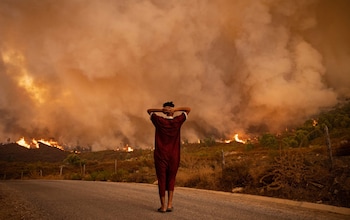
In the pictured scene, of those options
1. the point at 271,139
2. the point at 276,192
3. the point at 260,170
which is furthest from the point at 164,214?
the point at 271,139

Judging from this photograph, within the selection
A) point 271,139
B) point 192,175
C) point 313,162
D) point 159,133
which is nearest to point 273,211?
point 159,133

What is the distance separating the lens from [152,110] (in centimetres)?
582

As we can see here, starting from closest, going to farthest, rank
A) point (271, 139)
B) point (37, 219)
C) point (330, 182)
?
point (37, 219)
point (330, 182)
point (271, 139)

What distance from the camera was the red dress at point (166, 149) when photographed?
566 cm

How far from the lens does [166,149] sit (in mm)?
5684

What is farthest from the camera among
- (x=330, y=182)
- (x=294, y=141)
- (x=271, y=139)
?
(x=271, y=139)

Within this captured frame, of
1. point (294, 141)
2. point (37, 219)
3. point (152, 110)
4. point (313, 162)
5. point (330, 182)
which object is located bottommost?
point (37, 219)

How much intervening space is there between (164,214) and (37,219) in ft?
8.36

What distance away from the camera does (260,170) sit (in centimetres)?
1043

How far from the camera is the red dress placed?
5.66 metres

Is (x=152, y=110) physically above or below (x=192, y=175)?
above

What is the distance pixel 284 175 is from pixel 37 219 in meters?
7.67

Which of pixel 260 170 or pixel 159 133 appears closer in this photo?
pixel 159 133

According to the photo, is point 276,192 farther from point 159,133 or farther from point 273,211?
point 159,133
